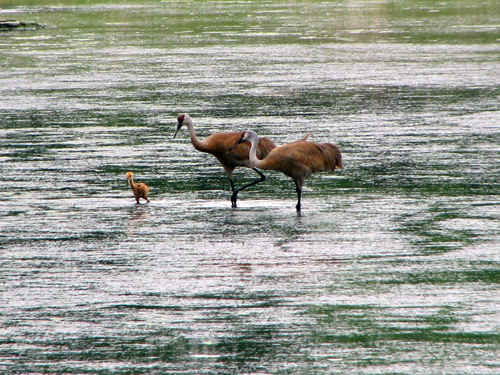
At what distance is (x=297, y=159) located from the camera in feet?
36.3

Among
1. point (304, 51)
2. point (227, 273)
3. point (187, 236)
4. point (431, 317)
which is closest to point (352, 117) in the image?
point (187, 236)

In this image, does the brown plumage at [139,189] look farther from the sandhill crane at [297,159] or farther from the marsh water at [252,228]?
the sandhill crane at [297,159]

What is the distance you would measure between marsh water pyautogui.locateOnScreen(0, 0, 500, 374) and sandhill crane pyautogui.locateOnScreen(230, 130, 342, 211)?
0.40 metres

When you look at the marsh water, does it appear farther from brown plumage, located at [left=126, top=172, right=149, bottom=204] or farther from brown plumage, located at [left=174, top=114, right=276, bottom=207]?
brown plumage, located at [left=174, top=114, right=276, bottom=207]

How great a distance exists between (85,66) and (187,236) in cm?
1762

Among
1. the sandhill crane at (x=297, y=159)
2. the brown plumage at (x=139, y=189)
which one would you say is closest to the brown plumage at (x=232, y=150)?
the sandhill crane at (x=297, y=159)

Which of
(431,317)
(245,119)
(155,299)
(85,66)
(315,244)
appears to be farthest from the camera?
(85,66)

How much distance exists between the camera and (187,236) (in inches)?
391

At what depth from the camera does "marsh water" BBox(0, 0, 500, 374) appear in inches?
268

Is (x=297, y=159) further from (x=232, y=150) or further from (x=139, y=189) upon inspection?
(x=139, y=189)

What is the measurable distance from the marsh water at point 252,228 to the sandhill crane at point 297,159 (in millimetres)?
403

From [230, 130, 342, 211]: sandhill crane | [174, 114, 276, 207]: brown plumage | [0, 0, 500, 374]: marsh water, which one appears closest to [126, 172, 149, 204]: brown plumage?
[0, 0, 500, 374]: marsh water

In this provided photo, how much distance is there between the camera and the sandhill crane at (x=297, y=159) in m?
11.1

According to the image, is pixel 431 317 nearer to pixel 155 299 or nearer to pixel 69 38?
pixel 155 299
